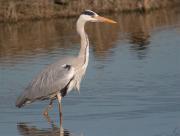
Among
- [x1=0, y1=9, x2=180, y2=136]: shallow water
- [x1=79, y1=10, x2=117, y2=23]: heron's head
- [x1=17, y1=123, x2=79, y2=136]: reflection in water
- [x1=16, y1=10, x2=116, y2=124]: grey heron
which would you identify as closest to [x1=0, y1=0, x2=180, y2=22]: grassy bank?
[x1=0, y1=9, x2=180, y2=136]: shallow water

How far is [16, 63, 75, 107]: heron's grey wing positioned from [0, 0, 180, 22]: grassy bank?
21.2m

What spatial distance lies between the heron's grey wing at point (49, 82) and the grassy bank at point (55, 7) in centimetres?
2120

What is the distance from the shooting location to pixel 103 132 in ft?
35.6

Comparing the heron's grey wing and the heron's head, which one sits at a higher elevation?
the heron's head

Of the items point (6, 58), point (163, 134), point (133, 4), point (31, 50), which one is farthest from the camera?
point (133, 4)

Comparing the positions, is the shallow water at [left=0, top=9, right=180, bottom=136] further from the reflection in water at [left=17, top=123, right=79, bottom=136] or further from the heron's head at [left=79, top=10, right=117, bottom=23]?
the heron's head at [left=79, top=10, right=117, bottom=23]

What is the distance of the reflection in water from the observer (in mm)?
11055

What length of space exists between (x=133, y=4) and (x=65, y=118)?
25.0 m

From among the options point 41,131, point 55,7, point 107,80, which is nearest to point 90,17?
point 41,131

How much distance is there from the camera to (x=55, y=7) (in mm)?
35312

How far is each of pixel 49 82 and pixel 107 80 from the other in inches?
144

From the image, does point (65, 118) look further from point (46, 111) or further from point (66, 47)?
point (66, 47)

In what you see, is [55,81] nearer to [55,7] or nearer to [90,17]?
[90,17]

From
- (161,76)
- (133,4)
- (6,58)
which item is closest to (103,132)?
(161,76)
